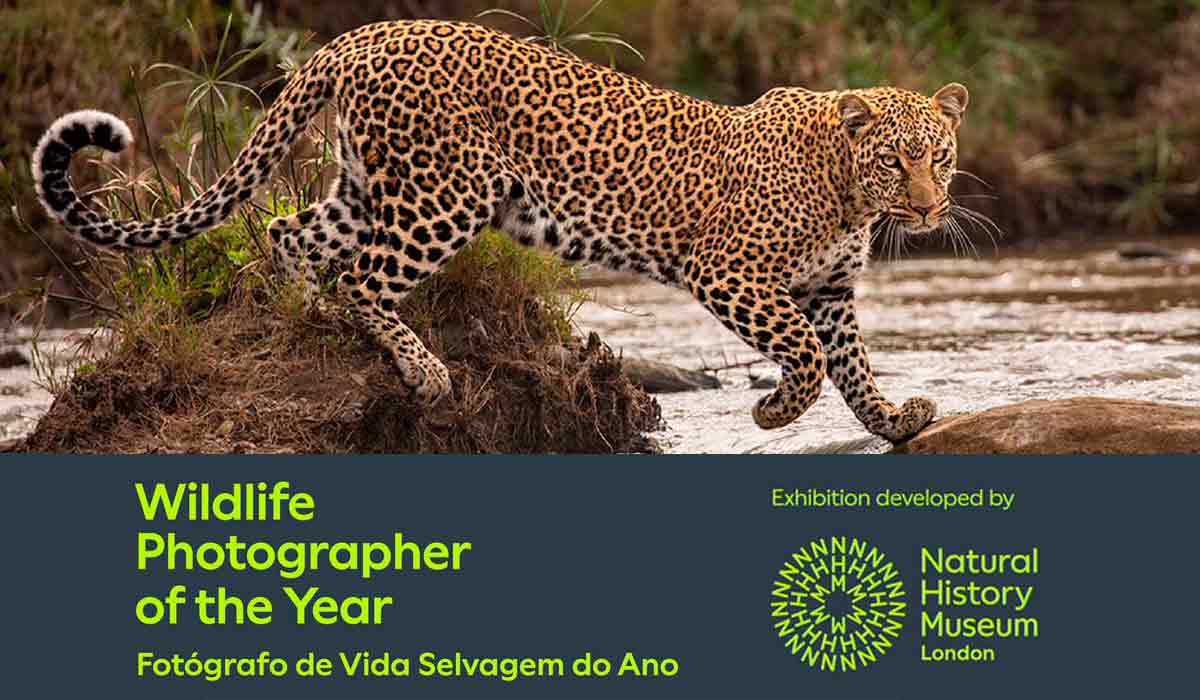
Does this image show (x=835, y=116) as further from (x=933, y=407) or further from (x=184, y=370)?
(x=184, y=370)

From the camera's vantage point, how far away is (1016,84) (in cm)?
1973

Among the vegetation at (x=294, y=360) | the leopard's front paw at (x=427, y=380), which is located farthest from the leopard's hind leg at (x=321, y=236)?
the leopard's front paw at (x=427, y=380)

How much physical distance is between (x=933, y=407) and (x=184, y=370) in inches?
124

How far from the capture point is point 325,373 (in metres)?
9.09

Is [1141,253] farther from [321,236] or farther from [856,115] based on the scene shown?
[321,236]

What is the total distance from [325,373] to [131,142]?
127 centimetres

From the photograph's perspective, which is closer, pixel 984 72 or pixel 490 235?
pixel 490 235

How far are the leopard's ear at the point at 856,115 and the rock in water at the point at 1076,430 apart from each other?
4.10 ft

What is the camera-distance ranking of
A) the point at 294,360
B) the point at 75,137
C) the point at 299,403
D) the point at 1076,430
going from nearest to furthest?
the point at 1076,430 → the point at 75,137 → the point at 299,403 → the point at 294,360

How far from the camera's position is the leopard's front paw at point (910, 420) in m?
9.05

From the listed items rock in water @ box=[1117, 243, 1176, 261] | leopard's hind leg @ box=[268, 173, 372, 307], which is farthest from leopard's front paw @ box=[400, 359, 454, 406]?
rock in water @ box=[1117, 243, 1176, 261]

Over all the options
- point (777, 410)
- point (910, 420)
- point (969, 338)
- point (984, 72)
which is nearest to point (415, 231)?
point (777, 410)

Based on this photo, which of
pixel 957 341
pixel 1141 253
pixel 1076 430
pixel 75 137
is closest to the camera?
pixel 1076 430

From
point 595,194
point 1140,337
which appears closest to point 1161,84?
point 1140,337
